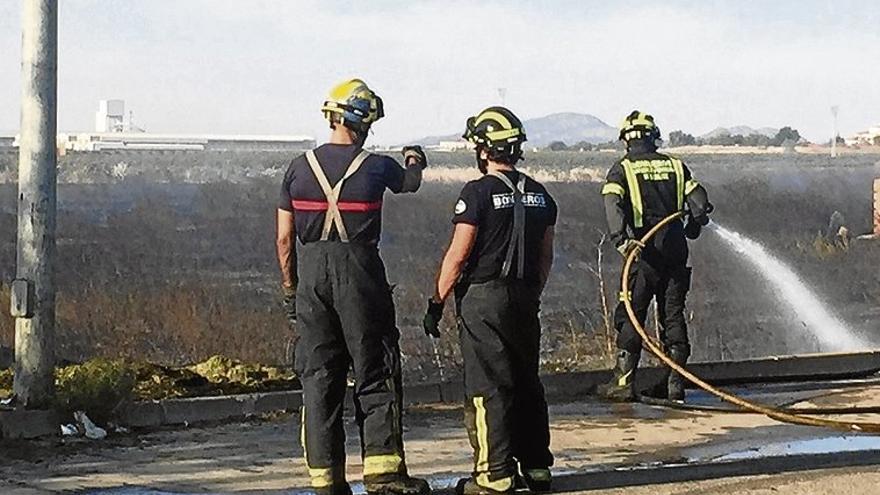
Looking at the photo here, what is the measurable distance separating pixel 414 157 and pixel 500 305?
0.81m

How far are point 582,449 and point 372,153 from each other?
260 cm

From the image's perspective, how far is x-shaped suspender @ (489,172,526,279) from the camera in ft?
23.8

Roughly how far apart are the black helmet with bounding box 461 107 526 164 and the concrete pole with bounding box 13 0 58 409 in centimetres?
283

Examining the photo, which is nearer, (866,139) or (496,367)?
(496,367)

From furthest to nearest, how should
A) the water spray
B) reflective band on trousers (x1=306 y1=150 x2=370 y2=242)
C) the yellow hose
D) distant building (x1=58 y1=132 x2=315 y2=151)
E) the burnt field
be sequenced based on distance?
distant building (x1=58 y1=132 x2=315 y2=151) → the water spray → the burnt field → reflective band on trousers (x1=306 y1=150 x2=370 y2=242) → the yellow hose

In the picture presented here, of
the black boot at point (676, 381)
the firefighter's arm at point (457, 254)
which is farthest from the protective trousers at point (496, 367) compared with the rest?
the black boot at point (676, 381)

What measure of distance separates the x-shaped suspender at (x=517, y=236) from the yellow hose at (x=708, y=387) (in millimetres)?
930

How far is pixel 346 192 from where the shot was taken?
7.01 m

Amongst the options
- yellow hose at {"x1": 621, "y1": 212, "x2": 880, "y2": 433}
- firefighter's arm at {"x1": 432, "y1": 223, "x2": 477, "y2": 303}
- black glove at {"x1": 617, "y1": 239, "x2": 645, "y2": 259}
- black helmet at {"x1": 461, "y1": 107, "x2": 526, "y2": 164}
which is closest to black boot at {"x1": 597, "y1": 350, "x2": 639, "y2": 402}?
yellow hose at {"x1": 621, "y1": 212, "x2": 880, "y2": 433}

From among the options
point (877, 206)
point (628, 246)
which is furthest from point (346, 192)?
point (877, 206)

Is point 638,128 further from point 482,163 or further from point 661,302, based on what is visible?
point 482,163

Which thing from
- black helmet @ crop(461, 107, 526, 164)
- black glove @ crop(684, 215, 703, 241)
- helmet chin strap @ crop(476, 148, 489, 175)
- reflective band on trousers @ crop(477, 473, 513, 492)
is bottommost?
reflective band on trousers @ crop(477, 473, 513, 492)

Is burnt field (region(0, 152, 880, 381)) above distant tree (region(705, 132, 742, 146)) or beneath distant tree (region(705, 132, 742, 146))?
beneath

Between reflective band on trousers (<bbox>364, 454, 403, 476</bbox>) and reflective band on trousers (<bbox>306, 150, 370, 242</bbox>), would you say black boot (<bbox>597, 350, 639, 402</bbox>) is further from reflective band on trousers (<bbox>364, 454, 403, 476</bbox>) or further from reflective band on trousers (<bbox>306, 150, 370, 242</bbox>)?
reflective band on trousers (<bbox>306, 150, 370, 242</bbox>)
